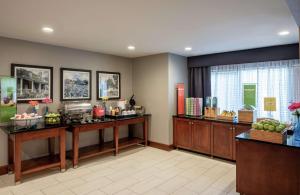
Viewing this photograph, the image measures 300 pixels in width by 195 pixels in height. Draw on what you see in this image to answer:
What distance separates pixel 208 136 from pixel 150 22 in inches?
110

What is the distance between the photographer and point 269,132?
2.47 metres

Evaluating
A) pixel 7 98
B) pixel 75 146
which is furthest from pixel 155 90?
pixel 7 98

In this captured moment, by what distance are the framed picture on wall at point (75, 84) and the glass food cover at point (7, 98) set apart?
0.87m

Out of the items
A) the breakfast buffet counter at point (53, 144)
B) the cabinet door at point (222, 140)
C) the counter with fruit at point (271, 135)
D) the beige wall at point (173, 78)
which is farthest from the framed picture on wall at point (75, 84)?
the counter with fruit at point (271, 135)

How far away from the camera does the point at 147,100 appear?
524 centimetres

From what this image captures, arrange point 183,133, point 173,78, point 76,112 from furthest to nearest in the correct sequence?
point 173,78, point 183,133, point 76,112

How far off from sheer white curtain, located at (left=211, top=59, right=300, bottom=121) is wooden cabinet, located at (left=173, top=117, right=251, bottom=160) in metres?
0.90

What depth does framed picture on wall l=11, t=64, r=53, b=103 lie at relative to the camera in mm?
3607

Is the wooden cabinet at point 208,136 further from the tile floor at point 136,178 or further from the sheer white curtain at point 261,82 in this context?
the sheer white curtain at point 261,82

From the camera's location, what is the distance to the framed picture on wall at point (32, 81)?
3607 mm

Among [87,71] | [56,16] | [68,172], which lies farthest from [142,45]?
[68,172]

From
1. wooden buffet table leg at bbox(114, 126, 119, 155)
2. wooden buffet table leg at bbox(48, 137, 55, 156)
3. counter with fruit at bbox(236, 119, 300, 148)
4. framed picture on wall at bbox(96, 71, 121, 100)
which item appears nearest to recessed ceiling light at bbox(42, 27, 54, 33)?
framed picture on wall at bbox(96, 71, 121, 100)

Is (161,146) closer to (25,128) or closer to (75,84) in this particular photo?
(75,84)

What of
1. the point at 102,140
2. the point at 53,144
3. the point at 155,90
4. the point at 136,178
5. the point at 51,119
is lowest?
the point at 136,178
